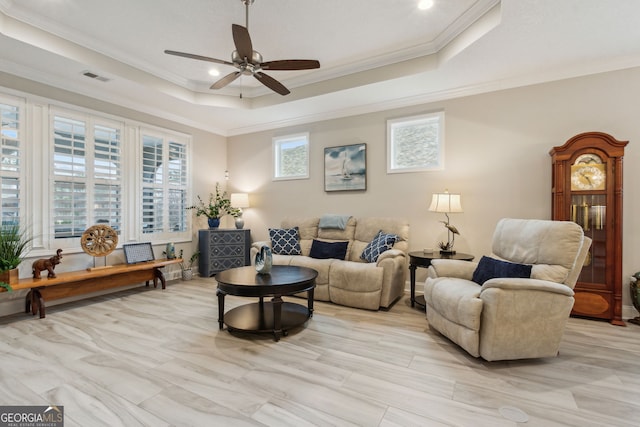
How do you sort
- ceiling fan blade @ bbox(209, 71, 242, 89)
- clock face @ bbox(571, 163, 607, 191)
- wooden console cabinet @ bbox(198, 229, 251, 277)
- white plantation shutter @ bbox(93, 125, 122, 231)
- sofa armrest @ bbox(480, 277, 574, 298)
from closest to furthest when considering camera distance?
sofa armrest @ bbox(480, 277, 574, 298), ceiling fan blade @ bbox(209, 71, 242, 89), clock face @ bbox(571, 163, 607, 191), white plantation shutter @ bbox(93, 125, 122, 231), wooden console cabinet @ bbox(198, 229, 251, 277)

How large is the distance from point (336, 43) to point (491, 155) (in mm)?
2398

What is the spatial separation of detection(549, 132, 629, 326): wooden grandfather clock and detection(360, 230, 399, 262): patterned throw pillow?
1829 mm

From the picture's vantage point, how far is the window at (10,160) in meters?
3.33

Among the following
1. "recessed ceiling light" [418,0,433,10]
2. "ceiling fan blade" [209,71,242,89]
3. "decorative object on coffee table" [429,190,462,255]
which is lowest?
"decorative object on coffee table" [429,190,462,255]

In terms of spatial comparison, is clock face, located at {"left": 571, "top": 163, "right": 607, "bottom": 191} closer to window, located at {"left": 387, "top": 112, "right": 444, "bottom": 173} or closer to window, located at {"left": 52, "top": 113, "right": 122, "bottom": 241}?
window, located at {"left": 387, "top": 112, "right": 444, "bottom": 173}

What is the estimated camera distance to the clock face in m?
3.12

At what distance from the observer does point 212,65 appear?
3912mm

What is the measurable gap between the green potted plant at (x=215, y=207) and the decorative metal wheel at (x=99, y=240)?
146 centimetres

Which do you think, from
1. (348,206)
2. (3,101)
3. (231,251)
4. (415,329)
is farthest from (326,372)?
(3,101)

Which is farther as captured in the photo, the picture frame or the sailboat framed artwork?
the sailboat framed artwork

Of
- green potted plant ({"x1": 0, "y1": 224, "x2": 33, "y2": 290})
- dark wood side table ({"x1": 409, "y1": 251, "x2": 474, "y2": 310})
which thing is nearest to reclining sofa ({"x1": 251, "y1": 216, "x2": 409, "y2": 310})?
dark wood side table ({"x1": 409, "y1": 251, "x2": 474, "y2": 310})

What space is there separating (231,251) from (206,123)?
96.3 inches

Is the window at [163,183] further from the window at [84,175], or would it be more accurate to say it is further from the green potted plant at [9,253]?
the green potted plant at [9,253]

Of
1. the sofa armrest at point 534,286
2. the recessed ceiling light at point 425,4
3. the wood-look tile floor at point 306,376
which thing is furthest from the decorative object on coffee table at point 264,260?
the recessed ceiling light at point 425,4
